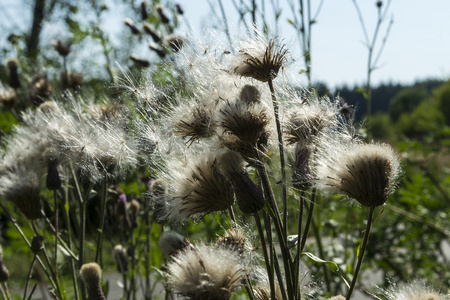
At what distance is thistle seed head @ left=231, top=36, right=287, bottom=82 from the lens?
A: 3.81ft

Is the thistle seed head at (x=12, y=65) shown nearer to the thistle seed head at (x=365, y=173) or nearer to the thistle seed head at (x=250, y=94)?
the thistle seed head at (x=250, y=94)

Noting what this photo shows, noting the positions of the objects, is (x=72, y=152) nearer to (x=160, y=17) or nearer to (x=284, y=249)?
(x=284, y=249)

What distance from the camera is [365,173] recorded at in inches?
39.3

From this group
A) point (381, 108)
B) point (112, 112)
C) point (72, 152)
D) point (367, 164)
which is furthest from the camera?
point (381, 108)

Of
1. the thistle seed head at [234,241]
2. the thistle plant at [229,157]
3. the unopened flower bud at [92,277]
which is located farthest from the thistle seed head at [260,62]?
the unopened flower bud at [92,277]

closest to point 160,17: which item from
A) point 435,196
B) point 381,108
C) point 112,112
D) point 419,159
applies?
point 112,112

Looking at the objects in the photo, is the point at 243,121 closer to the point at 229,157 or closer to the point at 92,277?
the point at 229,157

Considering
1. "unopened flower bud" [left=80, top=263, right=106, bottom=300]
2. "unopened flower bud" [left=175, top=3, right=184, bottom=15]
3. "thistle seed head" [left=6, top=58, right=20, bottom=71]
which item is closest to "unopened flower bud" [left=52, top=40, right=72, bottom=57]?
"thistle seed head" [left=6, top=58, right=20, bottom=71]

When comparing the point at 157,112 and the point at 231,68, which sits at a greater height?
the point at 231,68

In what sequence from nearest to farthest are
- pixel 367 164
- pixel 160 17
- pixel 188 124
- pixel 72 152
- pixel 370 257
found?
pixel 367 164 < pixel 188 124 < pixel 72 152 < pixel 160 17 < pixel 370 257

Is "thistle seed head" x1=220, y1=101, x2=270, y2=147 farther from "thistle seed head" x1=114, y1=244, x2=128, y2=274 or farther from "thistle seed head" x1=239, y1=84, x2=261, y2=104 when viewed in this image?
"thistle seed head" x1=114, y1=244, x2=128, y2=274

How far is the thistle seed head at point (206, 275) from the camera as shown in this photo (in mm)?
853

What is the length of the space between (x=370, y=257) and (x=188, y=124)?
2.82 m

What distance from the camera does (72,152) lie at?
1.37m
